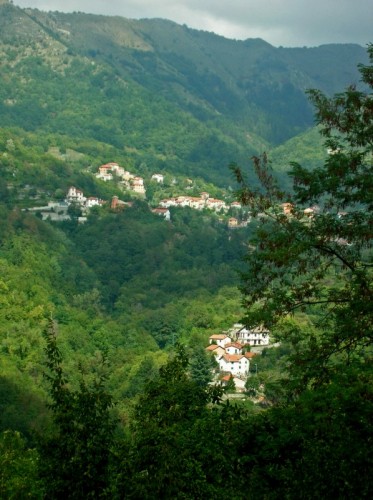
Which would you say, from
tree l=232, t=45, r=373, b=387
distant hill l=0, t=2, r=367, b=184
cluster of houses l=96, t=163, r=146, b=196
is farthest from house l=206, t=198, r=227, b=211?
tree l=232, t=45, r=373, b=387

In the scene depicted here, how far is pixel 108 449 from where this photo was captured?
292 inches

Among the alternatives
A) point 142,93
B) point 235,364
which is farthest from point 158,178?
point 235,364

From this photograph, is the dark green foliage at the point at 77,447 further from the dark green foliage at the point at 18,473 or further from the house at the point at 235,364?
the house at the point at 235,364

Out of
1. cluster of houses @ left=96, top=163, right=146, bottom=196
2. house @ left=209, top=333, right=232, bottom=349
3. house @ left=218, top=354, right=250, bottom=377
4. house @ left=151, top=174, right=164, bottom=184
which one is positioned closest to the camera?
house @ left=218, top=354, right=250, bottom=377

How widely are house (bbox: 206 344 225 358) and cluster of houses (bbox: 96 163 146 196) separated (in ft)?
133

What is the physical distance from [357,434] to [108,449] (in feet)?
7.96

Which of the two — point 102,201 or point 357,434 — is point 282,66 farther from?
point 357,434

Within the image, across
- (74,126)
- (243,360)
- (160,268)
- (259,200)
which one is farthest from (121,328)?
(74,126)

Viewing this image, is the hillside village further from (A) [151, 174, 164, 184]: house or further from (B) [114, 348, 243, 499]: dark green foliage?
(B) [114, 348, 243, 499]: dark green foliage

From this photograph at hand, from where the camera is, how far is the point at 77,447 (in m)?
7.25

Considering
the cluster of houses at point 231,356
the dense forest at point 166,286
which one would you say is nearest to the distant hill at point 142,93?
the dense forest at point 166,286

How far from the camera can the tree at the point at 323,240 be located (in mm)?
9258

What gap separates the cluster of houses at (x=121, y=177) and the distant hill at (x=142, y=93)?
31.3ft

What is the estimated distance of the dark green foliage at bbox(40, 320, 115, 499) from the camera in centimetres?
719
